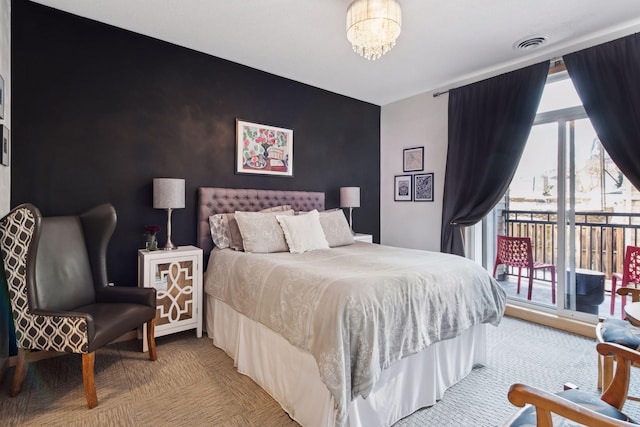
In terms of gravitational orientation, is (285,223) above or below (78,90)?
below

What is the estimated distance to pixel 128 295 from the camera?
2.49 m

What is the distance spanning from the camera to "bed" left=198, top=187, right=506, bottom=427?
1.58 m

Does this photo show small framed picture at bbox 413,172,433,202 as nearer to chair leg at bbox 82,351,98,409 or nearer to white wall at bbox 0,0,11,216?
chair leg at bbox 82,351,98,409

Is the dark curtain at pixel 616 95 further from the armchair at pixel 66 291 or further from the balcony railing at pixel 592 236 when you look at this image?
the armchair at pixel 66 291

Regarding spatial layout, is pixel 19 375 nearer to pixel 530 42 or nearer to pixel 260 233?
pixel 260 233

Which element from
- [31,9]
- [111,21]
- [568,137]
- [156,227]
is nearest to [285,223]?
[156,227]

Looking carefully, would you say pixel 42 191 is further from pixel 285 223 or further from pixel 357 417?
pixel 357 417

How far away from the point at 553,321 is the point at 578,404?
261 centimetres

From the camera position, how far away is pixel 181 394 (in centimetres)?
212

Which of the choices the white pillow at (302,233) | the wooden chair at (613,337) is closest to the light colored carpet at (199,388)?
the wooden chair at (613,337)

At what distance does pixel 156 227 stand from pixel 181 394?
1470 millimetres

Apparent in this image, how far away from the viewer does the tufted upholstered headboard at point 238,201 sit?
10.8 feet

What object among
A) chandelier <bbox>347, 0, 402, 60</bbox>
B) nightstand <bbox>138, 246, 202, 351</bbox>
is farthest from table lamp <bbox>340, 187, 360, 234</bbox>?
chandelier <bbox>347, 0, 402, 60</bbox>

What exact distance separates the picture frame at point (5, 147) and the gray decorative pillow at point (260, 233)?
1719 millimetres
